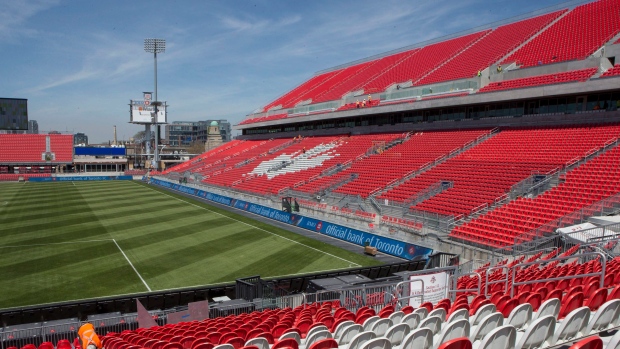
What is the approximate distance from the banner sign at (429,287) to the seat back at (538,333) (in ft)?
13.8

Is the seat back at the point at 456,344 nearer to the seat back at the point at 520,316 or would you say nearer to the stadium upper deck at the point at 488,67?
the seat back at the point at 520,316

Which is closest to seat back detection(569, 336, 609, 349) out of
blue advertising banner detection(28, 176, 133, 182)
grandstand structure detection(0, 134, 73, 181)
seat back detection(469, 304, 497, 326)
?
seat back detection(469, 304, 497, 326)

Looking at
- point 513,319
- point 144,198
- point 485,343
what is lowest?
point 144,198

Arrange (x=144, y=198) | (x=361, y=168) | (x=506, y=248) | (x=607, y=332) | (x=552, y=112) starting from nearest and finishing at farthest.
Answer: (x=607, y=332)
(x=506, y=248)
(x=552, y=112)
(x=361, y=168)
(x=144, y=198)

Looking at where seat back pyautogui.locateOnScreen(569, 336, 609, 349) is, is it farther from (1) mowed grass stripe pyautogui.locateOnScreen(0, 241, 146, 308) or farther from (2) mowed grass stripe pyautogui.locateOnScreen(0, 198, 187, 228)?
(2) mowed grass stripe pyautogui.locateOnScreen(0, 198, 187, 228)

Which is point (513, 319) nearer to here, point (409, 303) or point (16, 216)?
point (409, 303)

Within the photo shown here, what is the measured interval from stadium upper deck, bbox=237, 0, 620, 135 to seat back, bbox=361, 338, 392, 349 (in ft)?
85.2

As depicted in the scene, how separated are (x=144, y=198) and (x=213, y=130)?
96306mm

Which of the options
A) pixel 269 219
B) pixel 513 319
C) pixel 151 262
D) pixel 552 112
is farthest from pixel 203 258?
pixel 552 112

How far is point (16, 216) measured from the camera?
32031 mm

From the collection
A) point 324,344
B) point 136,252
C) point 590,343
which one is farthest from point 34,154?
point 590,343

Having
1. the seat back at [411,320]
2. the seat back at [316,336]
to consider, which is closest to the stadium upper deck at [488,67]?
the seat back at [411,320]

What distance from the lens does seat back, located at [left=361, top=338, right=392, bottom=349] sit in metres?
5.26

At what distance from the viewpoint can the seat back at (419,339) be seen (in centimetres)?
573
